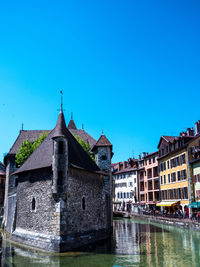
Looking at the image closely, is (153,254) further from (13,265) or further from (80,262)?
(13,265)

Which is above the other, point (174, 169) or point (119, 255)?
point (174, 169)

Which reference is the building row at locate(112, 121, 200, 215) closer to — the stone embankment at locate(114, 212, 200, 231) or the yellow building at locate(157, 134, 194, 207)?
the yellow building at locate(157, 134, 194, 207)

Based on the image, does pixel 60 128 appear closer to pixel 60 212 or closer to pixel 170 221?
pixel 60 212

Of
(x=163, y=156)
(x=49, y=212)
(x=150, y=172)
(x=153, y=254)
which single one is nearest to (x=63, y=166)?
(x=49, y=212)

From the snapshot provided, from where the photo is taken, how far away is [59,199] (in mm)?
20234

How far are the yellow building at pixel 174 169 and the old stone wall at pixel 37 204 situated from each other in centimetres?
2394

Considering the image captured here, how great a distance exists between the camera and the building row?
38681 millimetres

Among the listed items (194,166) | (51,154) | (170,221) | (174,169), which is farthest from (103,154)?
(174,169)

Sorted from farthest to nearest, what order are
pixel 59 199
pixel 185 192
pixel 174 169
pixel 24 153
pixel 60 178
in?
pixel 174 169 → pixel 185 192 → pixel 24 153 → pixel 60 178 → pixel 59 199

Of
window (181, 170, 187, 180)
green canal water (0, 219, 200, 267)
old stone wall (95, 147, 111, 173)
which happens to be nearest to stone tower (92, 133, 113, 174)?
old stone wall (95, 147, 111, 173)

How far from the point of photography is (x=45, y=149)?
24.4 m

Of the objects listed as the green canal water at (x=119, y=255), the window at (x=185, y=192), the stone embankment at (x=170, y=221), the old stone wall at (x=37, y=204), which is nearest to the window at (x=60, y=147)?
the old stone wall at (x=37, y=204)

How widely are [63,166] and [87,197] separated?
165 inches

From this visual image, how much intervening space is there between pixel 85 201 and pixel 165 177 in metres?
28.5
